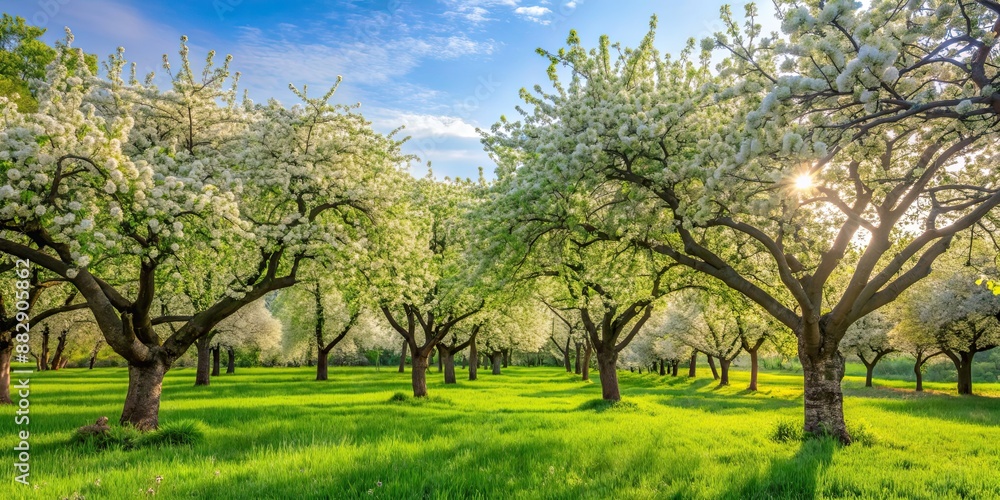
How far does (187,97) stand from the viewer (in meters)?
15.3

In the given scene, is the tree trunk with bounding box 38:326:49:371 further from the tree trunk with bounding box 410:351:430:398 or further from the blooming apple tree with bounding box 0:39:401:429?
the tree trunk with bounding box 410:351:430:398

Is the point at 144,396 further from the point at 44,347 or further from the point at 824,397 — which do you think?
the point at 44,347

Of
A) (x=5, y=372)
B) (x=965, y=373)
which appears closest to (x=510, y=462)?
(x=5, y=372)

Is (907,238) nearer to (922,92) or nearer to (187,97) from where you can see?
(922,92)

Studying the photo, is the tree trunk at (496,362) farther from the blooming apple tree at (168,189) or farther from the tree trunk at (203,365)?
the blooming apple tree at (168,189)

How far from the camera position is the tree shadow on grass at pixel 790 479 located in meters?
7.87

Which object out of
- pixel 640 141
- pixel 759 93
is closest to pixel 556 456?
pixel 640 141

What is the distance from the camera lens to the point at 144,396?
43.4 feet

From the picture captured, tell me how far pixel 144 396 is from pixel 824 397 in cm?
1722

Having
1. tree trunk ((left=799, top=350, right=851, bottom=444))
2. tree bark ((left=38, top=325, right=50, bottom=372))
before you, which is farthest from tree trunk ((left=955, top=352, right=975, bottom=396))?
tree bark ((left=38, top=325, right=50, bottom=372))

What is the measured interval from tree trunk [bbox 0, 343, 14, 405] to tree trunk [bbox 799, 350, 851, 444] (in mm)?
28420

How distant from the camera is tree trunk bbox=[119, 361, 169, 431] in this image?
1309 centimetres

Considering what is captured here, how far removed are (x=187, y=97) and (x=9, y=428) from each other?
10.4 metres

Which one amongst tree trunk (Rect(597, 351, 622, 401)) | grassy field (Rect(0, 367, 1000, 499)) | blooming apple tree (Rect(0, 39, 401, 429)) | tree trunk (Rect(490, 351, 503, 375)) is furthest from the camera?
tree trunk (Rect(490, 351, 503, 375))
